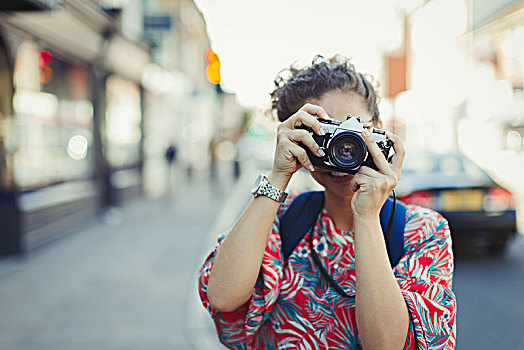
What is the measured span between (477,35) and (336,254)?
28543 mm

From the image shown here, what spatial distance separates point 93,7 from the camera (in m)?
9.74

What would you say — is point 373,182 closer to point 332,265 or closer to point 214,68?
point 332,265

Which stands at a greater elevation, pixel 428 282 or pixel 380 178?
pixel 380 178

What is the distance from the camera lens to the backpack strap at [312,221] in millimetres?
1405

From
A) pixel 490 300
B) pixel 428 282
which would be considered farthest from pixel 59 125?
pixel 428 282

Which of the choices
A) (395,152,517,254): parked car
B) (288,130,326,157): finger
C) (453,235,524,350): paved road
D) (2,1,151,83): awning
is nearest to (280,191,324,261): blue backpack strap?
(288,130,326,157): finger

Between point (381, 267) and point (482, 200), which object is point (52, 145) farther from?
point (381, 267)

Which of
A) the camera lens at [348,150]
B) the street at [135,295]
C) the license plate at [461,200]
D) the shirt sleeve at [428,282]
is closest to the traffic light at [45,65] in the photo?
the street at [135,295]

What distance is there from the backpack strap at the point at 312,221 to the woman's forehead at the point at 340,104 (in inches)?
11.3

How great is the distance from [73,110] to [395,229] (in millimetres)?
9598

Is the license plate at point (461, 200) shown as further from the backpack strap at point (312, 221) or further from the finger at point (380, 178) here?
the finger at point (380, 178)

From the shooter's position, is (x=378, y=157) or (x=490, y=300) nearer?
(x=378, y=157)

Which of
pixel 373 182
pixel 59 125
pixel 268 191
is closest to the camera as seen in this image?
pixel 373 182

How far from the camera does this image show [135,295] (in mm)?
5477
